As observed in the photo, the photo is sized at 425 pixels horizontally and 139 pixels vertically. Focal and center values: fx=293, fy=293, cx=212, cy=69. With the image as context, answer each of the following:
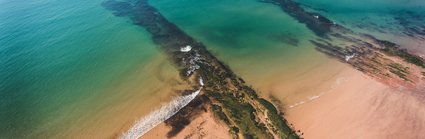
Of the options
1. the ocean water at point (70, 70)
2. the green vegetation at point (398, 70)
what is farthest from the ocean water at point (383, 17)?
the ocean water at point (70, 70)

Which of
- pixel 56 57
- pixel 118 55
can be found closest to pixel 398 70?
pixel 118 55

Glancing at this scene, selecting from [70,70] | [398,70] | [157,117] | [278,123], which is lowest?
[157,117]

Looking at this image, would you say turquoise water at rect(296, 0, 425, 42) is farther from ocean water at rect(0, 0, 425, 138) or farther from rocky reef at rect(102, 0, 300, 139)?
rocky reef at rect(102, 0, 300, 139)

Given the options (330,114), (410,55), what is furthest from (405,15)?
(330,114)

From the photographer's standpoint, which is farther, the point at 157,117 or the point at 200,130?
the point at 157,117

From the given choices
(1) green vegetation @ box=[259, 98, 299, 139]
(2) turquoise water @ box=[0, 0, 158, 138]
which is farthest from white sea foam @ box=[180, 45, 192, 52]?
(1) green vegetation @ box=[259, 98, 299, 139]

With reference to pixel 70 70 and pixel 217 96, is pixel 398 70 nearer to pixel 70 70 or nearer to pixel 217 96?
pixel 217 96
